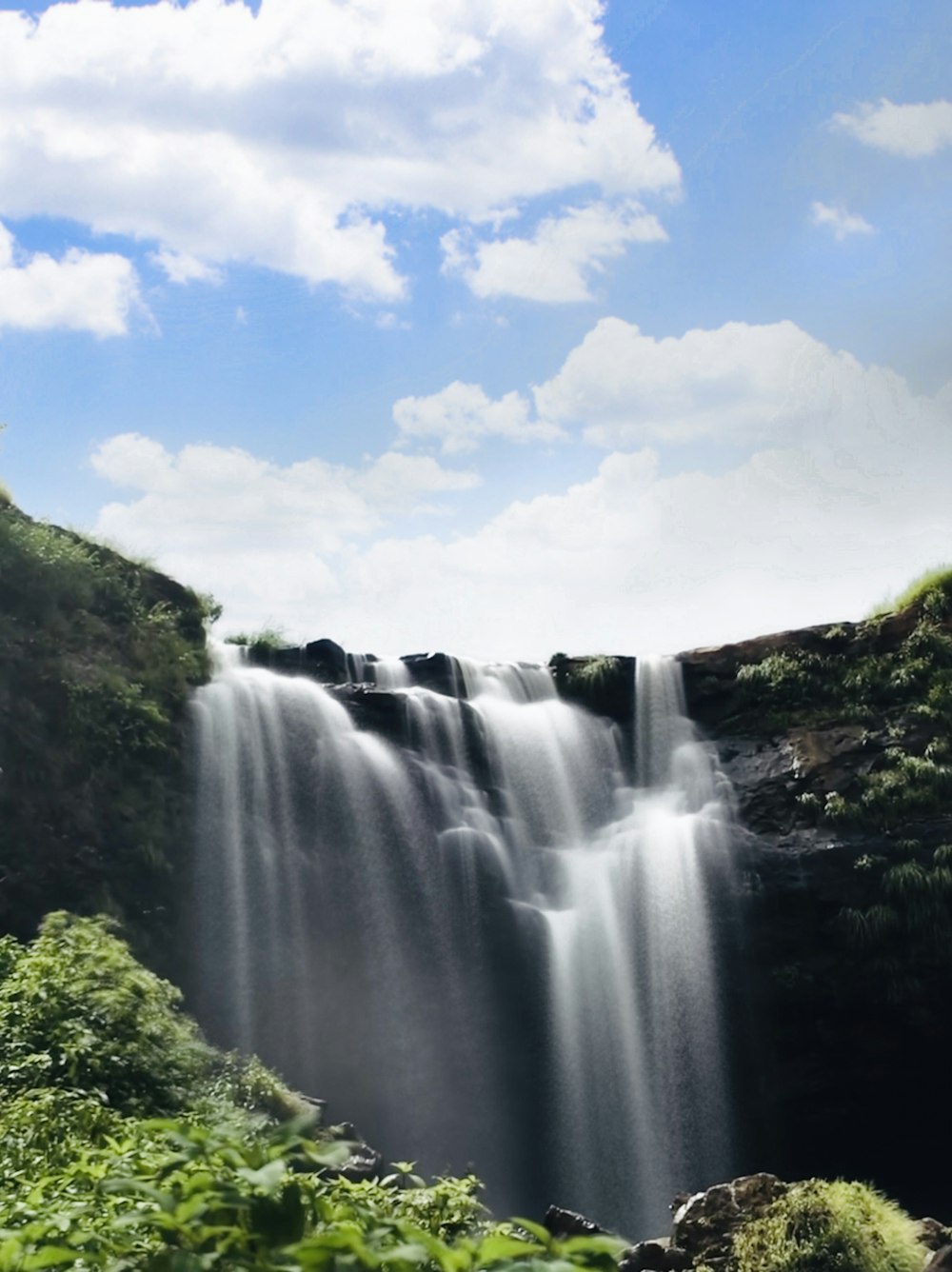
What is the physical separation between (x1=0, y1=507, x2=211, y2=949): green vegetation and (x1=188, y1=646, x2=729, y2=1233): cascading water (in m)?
0.62

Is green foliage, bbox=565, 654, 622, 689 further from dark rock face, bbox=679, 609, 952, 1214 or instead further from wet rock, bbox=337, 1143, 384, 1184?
wet rock, bbox=337, 1143, 384, 1184

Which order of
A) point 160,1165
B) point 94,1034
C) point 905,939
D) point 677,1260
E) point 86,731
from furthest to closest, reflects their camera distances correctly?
point 905,939, point 86,731, point 677,1260, point 94,1034, point 160,1165

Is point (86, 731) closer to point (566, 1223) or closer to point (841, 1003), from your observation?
point (566, 1223)

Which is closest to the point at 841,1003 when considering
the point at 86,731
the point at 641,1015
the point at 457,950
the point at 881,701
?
the point at 641,1015

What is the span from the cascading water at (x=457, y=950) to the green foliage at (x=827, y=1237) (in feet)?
17.6

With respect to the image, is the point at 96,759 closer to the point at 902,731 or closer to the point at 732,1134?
the point at 732,1134

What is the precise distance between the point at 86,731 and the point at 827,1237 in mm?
10403

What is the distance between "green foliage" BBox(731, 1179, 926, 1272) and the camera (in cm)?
927

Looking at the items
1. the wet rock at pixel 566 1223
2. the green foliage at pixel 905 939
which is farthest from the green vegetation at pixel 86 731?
the green foliage at pixel 905 939

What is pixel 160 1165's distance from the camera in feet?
10.1

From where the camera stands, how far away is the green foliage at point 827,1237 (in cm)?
927

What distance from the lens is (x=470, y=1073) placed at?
1584 centimetres

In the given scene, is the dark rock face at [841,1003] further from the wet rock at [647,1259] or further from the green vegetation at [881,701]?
the wet rock at [647,1259]

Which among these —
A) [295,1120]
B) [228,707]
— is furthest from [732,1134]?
[295,1120]
